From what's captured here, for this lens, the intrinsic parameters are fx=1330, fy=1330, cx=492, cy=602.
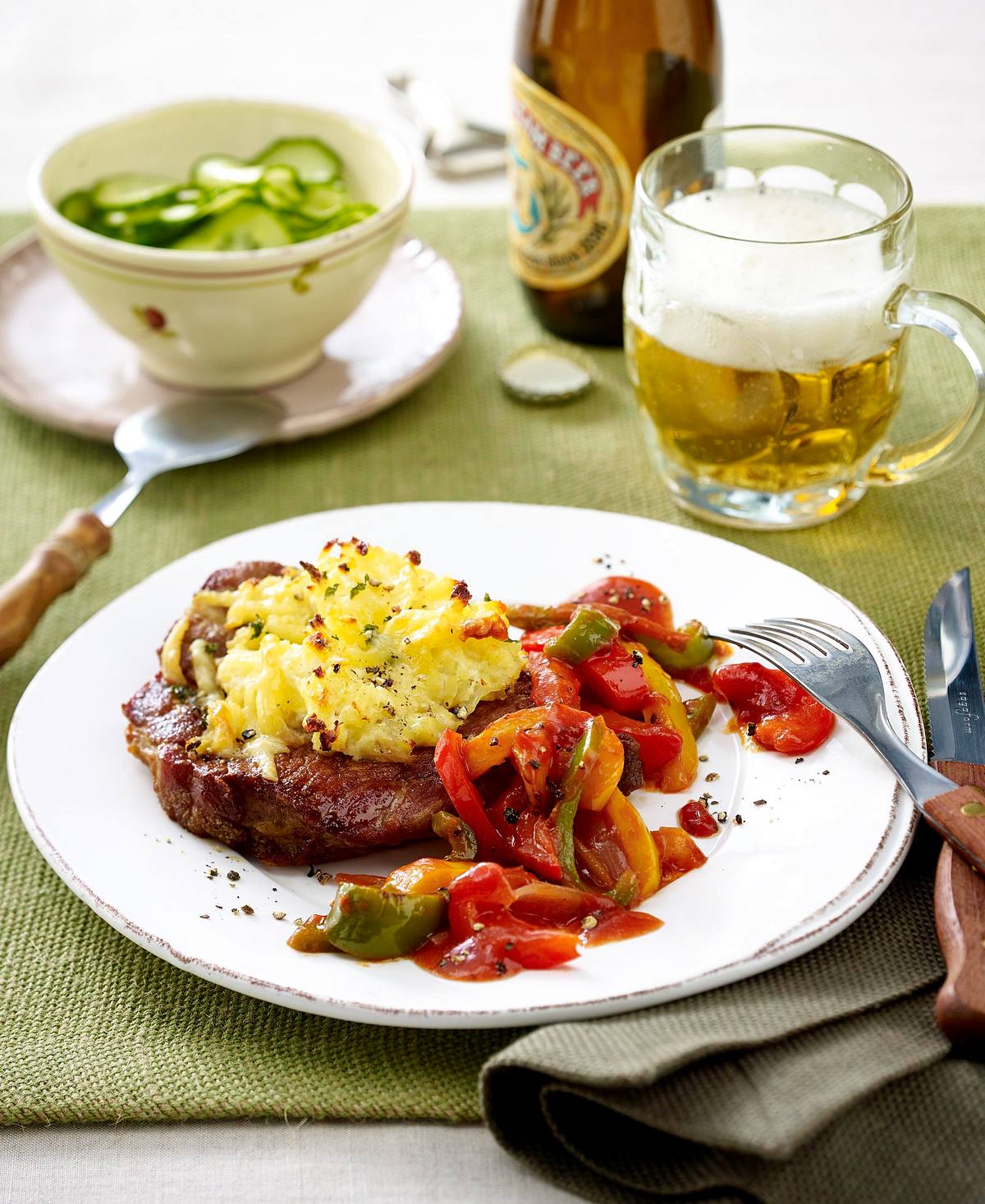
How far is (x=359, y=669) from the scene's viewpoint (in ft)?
9.81

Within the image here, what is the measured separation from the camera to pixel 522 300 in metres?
5.51

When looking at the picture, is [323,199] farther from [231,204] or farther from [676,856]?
[676,856]

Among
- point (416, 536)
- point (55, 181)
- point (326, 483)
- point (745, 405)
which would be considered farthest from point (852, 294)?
point (55, 181)

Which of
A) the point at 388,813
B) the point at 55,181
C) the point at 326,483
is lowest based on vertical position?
the point at 326,483

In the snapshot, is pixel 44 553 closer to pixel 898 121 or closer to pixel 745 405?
pixel 745 405

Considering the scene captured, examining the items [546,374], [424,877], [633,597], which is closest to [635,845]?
[424,877]

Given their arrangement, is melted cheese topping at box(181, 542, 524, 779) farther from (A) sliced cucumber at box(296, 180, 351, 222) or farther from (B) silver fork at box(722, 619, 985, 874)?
(A) sliced cucumber at box(296, 180, 351, 222)

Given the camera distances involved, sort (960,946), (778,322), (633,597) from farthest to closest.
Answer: (778,322) < (633,597) < (960,946)

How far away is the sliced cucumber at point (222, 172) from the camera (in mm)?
4961

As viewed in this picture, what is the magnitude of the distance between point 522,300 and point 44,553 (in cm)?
242

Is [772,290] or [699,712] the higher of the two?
[772,290]

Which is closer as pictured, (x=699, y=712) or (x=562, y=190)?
(x=699, y=712)

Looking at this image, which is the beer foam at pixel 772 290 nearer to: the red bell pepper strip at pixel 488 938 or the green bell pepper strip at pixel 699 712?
the green bell pepper strip at pixel 699 712

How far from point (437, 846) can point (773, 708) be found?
884 millimetres
